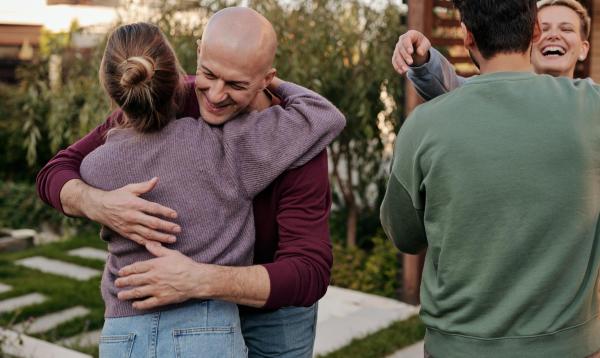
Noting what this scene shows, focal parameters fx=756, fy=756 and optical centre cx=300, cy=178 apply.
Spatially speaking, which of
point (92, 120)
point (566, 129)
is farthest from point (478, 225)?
point (92, 120)

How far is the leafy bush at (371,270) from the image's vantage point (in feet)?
18.5

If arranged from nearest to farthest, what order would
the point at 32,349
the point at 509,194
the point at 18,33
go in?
the point at 509,194
the point at 32,349
the point at 18,33

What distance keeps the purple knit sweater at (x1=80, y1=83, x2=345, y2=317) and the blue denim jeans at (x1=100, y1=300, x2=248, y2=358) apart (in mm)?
48

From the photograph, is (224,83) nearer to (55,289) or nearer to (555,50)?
(555,50)

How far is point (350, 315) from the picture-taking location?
4996 millimetres

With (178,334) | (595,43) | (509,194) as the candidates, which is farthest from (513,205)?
(595,43)

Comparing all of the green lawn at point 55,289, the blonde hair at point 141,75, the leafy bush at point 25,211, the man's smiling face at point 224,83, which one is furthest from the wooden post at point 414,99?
the leafy bush at point 25,211

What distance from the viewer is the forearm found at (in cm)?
164

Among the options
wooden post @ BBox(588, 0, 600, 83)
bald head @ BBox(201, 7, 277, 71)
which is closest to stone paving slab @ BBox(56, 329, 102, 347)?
bald head @ BBox(201, 7, 277, 71)

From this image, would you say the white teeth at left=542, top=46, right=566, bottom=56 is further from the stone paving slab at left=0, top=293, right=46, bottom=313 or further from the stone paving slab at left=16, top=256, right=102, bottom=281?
the stone paving slab at left=16, top=256, right=102, bottom=281

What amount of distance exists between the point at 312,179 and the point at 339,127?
0.49ft

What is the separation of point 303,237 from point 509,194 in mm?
492

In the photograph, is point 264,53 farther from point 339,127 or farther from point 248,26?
point 339,127

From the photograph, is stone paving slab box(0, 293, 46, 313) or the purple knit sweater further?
stone paving slab box(0, 293, 46, 313)
